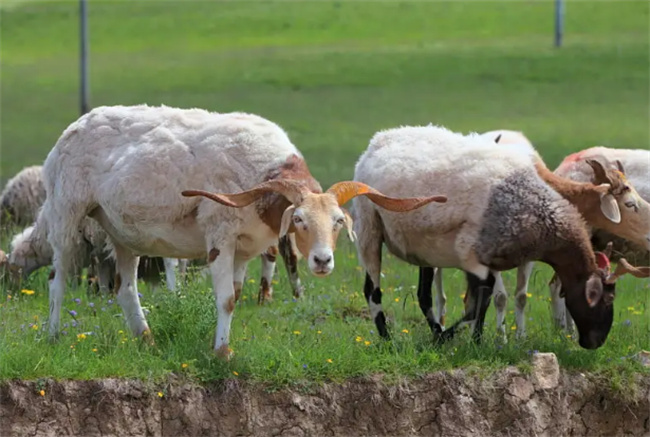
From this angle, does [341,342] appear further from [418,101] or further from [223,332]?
[418,101]

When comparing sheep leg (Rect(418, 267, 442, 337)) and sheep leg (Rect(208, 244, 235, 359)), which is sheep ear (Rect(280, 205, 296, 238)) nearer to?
sheep leg (Rect(208, 244, 235, 359))

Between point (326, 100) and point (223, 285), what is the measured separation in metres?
24.7

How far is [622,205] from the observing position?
37.6 ft

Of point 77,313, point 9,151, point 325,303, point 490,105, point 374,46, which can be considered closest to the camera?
point 77,313

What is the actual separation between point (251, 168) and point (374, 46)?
104ft

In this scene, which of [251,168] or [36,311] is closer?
[251,168]

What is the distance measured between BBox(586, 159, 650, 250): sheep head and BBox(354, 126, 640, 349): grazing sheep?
0.43m

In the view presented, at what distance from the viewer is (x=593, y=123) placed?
31172 mm

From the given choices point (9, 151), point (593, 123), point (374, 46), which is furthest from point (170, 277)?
point (374, 46)

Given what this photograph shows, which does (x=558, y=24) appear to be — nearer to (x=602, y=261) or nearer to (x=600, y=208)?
(x=600, y=208)

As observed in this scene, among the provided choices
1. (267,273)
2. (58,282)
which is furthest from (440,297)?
(58,282)

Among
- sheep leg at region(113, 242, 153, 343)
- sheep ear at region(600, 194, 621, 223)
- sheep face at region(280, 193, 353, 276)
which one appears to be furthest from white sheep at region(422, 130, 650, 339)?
sheep leg at region(113, 242, 153, 343)

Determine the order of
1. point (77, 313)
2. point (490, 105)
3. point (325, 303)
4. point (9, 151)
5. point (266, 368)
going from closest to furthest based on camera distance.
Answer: point (266, 368), point (77, 313), point (325, 303), point (9, 151), point (490, 105)

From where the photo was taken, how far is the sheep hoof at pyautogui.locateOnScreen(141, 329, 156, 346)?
10513 millimetres
